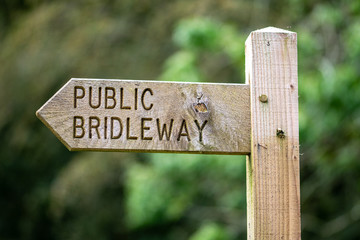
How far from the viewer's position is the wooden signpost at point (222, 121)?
111cm

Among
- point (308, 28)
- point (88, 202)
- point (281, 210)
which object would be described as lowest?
point (281, 210)

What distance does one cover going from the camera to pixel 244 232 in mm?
3900

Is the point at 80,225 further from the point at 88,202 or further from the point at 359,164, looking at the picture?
the point at 359,164

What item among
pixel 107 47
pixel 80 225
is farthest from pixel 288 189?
pixel 80 225

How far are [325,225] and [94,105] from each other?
10.8ft

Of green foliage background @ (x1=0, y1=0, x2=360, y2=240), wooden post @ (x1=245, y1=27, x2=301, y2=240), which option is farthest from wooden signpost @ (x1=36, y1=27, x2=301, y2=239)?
green foliage background @ (x1=0, y1=0, x2=360, y2=240)

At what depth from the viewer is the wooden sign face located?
3.67 feet

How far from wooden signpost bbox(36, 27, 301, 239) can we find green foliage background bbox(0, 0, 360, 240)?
150 centimetres

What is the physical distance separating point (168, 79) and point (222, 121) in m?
1.81

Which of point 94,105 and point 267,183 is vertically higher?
point 94,105

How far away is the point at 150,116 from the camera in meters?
1.13

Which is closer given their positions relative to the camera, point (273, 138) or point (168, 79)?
point (273, 138)

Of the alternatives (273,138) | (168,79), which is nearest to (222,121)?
(273,138)

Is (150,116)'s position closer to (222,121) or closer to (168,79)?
(222,121)
